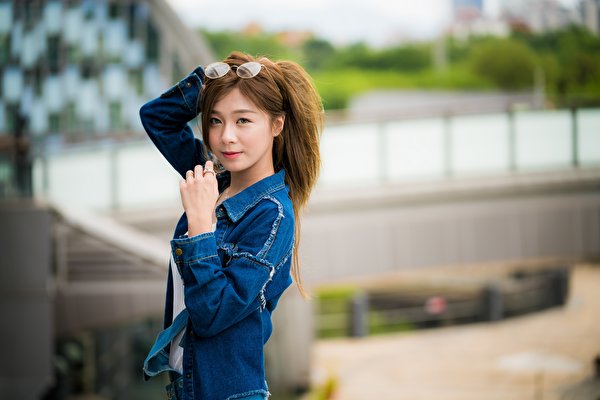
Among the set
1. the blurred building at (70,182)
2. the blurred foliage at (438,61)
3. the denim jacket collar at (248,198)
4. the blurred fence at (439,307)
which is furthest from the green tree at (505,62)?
the denim jacket collar at (248,198)

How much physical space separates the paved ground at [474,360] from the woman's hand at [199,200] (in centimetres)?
871

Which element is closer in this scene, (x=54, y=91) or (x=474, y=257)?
(x=474, y=257)

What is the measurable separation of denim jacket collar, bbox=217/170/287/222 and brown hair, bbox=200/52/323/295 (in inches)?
4.0

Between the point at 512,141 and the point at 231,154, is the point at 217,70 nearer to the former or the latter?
the point at 231,154

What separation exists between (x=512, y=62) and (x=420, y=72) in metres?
2.86

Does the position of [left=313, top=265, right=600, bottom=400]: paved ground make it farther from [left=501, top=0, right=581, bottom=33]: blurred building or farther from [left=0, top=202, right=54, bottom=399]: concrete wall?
[left=501, top=0, right=581, bottom=33]: blurred building

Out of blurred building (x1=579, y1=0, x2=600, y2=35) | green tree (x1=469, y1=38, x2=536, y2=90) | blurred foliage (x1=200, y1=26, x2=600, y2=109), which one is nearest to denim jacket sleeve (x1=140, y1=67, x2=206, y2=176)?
blurred building (x1=579, y1=0, x2=600, y2=35)

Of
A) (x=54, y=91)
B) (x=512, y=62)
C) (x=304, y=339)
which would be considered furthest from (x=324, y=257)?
(x=512, y=62)

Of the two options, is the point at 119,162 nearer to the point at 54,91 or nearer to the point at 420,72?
the point at 54,91

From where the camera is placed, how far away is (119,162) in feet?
27.6

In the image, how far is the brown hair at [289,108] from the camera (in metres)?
1.68

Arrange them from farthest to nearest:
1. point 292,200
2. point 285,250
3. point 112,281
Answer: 1. point 112,281
2. point 292,200
3. point 285,250

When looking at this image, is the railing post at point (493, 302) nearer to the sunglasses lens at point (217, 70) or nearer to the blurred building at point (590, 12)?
the blurred building at point (590, 12)

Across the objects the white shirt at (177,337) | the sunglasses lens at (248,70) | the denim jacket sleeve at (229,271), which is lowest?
the white shirt at (177,337)
